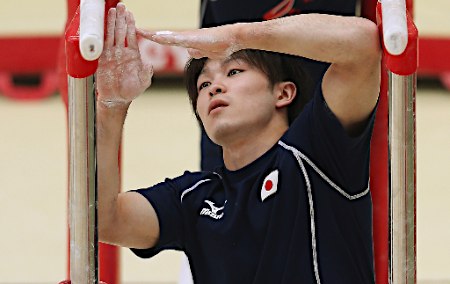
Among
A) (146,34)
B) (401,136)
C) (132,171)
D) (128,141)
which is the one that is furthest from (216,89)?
(128,141)

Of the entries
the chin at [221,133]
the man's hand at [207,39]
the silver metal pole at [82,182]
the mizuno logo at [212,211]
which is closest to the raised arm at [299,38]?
the man's hand at [207,39]

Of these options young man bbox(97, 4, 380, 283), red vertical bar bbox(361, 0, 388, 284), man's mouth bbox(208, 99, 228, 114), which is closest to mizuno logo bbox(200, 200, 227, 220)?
young man bbox(97, 4, 380, 283)

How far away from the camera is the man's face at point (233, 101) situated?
1342 mm

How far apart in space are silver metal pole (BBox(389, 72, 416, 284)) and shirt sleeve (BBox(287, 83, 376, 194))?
19cm

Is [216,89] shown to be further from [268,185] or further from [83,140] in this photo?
[83,140]

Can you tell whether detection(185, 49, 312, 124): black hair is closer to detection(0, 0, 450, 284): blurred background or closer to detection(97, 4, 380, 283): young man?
detection(97, 4, 380, 283): young man

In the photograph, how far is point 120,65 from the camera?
1210mm

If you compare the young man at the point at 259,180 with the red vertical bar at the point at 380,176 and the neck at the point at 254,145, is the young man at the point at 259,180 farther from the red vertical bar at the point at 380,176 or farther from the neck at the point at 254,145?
the red vertical bar at the point at 380,176

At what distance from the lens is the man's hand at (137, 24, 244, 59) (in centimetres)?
109

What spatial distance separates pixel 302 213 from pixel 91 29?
1.38 feet

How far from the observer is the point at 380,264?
1560 millimetres

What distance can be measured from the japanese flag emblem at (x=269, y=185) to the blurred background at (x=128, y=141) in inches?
46.3

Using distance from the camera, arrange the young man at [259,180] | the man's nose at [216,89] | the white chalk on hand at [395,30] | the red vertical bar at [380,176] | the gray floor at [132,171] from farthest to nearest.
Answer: the gray floor at [132,171]
the red vertical bar at [380,176]
the man's nose at [216,89]
the young man at [259,180]
the white chalk on hand at [395,30]

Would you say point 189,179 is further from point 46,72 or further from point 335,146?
point 46,72
